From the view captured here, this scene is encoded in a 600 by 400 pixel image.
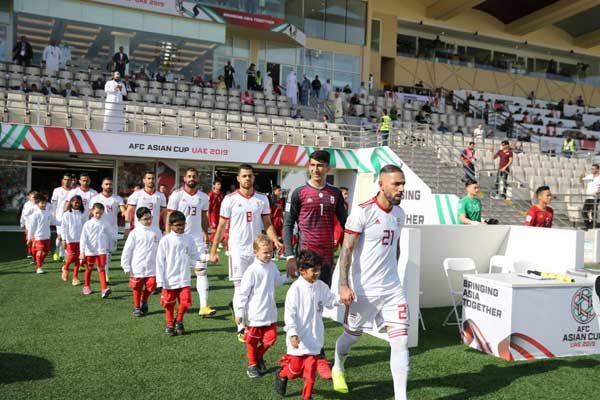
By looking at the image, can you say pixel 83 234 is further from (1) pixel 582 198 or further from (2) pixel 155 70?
(2) pixel 155 70

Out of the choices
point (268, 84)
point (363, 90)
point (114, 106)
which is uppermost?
point (363, 90)

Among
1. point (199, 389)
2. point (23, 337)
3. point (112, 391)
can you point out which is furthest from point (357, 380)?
point (23, 337)

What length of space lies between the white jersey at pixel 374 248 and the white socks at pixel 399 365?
0.40 m

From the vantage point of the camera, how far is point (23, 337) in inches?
248

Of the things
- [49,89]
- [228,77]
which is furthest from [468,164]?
[49,89]

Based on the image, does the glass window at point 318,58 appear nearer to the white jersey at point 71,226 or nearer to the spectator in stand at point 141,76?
the spectator in stand at point 141,76

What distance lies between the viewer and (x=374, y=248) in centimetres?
461

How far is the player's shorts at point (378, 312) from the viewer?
4.53 m

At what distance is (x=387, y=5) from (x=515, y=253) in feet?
97.7

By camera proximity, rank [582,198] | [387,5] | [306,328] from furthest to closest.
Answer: [387,5] → [582,198] → [306,328]

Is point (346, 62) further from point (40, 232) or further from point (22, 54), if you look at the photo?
point (40, 232)

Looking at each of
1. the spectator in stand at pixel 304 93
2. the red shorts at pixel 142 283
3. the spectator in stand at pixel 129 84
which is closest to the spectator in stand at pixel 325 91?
the spectator in stand at pixel 304 93

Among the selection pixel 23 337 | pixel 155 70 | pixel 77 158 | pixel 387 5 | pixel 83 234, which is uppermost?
pixel 387 5

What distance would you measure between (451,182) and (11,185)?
49.0ft
